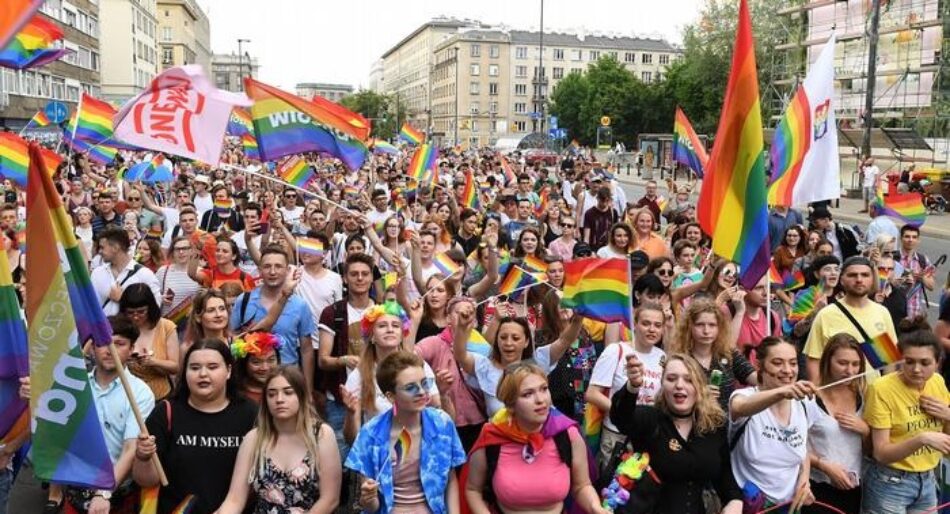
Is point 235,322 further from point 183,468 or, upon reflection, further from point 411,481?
point 411,481

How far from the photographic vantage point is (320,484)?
3.68 meters

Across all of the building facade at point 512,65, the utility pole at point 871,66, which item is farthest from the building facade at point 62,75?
the building facade at point 512,65

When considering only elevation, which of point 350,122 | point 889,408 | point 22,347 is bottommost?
point 889,408

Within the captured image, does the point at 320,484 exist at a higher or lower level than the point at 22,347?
lower

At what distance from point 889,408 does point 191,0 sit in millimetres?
126451

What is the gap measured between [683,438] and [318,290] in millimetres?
3252

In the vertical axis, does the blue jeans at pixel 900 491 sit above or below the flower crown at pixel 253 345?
below

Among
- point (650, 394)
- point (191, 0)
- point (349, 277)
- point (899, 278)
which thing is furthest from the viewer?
point (191, 0)

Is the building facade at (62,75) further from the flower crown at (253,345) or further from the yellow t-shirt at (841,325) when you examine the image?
the yellow t-shirt at (841,325)

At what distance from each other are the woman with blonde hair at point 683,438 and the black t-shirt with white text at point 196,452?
1752 millimetres

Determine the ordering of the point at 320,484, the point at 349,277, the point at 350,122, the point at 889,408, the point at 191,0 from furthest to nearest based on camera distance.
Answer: the point at 191,0
the point at 350,122
the point at 349,277
the point at 889,408
the point at 320,484

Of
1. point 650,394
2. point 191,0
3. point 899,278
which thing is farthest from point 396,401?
point 191,0

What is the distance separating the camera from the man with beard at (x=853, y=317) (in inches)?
192

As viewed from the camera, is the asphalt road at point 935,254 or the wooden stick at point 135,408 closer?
the wooden stick at point 135,408
